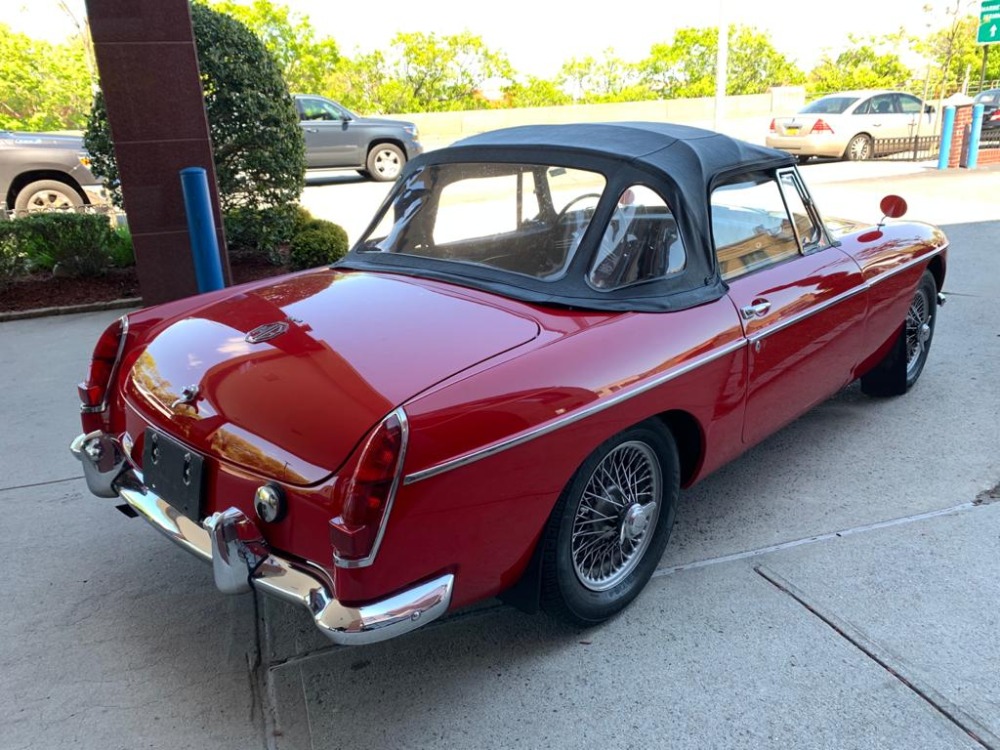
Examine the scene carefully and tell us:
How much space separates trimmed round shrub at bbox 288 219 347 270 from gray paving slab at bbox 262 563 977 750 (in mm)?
5452

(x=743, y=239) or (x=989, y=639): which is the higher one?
(x=743, y=239)

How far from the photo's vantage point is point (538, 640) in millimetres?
2764

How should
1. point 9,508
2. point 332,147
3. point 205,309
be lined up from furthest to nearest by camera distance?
point 332,147
point 9,508
point 205,309

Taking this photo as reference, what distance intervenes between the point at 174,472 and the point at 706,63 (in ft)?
144

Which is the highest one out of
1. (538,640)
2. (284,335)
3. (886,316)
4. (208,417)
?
(284,335)

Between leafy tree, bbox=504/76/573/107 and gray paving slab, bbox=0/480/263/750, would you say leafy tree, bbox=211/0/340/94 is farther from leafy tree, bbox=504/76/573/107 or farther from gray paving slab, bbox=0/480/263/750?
gray paving slab, bbox=0/480/263/750

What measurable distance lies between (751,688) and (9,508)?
337 cm

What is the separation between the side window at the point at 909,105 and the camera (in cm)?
1717

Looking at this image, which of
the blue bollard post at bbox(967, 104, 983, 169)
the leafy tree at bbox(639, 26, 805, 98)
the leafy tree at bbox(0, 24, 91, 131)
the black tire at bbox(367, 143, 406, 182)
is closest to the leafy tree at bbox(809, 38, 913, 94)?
the leafy tree at bbox(639, 26, 805, 98)

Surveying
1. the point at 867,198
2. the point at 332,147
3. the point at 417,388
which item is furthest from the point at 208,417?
the point at 332,147

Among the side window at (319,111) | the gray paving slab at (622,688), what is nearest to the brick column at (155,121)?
the gray paving slab at (622,688)

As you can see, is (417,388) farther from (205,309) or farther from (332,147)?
A: (332,147)

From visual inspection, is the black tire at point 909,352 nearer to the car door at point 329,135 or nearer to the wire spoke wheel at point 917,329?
the wire spoke wheel at point 917,329

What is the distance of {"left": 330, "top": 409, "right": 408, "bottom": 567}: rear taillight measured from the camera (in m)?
2.02
